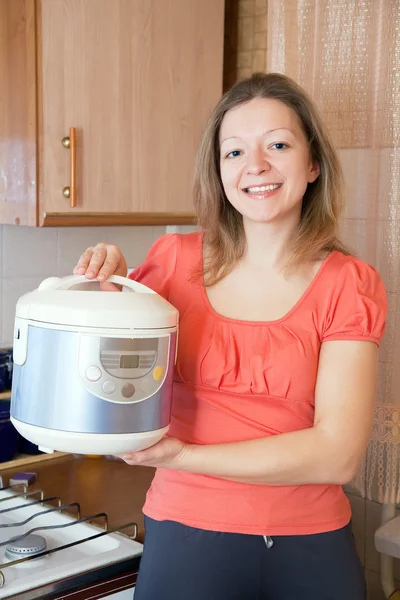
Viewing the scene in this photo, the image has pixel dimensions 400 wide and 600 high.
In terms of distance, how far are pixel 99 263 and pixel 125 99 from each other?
28.9 inches

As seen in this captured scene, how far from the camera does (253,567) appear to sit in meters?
1.09

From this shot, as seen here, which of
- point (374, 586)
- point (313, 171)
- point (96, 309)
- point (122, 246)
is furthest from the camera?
point (122, 246)

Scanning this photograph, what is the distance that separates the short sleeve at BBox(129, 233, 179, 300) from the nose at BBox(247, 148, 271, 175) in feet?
0.61

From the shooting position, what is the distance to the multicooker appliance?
909mm

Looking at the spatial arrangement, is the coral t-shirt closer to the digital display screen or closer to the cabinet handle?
the digital display screen

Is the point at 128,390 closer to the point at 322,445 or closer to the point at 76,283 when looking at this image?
the point at 76,283

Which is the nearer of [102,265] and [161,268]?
[102,265]

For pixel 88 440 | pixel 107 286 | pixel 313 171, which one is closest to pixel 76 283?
pixel 107 286

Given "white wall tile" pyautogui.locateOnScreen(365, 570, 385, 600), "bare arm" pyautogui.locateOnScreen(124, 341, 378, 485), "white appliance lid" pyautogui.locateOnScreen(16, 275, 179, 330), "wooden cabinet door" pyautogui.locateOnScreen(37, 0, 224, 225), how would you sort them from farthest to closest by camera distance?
"white wall tile" pyautogui.locateOnScreen(365, 570, 385, 600) < "wooden cabinet door" pyautogui.locateOnScreen(37, 0, 224, 225) < "bare arm" pyautogui.locateOnScreen(124, 341, 378, 485) < "white appliance lid" pyautogui.locateOnScreen(16, 275, 179, 330)

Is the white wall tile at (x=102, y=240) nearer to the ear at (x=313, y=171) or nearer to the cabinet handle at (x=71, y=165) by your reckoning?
the cabinet handle at (x=71, y=165)

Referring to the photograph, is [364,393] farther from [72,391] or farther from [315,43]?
[315,43]

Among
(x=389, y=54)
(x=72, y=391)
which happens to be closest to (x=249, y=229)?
(x=72, y=391)

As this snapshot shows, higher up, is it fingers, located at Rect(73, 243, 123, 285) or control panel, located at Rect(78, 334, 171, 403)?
fingers, located at Rect(73, 243, 123, 285)

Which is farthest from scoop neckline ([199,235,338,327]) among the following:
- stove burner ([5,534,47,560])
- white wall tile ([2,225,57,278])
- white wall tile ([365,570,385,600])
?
white wall tile ([365,570,385,600])
